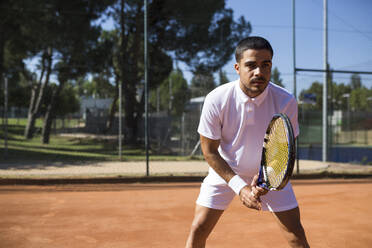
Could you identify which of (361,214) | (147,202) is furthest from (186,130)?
(361,214)

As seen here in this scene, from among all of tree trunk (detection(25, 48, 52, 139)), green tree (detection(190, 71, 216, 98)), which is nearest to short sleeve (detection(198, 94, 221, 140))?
green tree (detection(190, 71, 216, 98))

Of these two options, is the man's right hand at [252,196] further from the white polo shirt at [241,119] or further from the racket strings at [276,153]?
the white polo shirt at [241,119]

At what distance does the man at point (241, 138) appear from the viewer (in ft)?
7.47

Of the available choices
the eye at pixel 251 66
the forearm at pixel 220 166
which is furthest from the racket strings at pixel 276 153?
the eye at pixel 251 66

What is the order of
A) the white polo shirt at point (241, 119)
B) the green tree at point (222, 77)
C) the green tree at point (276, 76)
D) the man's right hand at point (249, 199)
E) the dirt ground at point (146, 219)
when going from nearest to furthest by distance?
the man's right hand at point (249, 199), the white polo shirt at point (241, 119), the dirt ground at point (146, 219), the green tree at point (276, 76), the green tree at point (222, 77)

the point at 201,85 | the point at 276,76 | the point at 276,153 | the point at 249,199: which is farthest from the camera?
the point at 201,85

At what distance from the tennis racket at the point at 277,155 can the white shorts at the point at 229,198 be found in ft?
0.79

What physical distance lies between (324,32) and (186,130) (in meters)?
5.37

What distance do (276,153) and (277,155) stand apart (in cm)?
2

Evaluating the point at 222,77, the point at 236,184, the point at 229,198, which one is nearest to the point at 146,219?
the point at 229,198

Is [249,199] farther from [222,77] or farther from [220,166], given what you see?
[222,77]

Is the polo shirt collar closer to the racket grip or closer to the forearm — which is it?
the forearm

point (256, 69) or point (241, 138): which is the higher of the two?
point (256, 69)

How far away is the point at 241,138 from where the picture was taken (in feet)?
8.03
